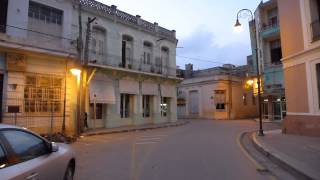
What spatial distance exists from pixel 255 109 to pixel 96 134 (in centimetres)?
3695

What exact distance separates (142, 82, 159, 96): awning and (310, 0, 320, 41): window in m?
16.6

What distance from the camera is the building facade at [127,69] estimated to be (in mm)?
24375

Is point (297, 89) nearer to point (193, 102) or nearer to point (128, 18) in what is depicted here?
point (128, 18)

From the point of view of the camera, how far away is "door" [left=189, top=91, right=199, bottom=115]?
4745 cm

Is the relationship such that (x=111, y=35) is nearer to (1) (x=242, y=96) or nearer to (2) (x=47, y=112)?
(2) (x=47, y=112)

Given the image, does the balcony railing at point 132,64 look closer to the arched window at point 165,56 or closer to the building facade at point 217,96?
the arched window at point 165,56

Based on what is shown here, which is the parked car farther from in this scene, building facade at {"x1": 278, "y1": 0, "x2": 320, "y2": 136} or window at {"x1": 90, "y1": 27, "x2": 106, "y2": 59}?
window at {"x1": 90, "y1": 27, "x2": 106, "y2": 59}

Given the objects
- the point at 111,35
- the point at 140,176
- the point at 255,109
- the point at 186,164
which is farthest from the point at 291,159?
the point at 255,109

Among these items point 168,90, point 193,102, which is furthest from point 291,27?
point 193,102

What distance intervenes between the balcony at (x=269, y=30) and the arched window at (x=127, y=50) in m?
13.9

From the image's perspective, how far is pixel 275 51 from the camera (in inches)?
1262

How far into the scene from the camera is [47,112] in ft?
63.8

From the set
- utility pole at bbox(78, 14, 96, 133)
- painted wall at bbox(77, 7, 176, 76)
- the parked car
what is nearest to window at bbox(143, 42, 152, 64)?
painted wall at bbox(77, 7, 176, 76)

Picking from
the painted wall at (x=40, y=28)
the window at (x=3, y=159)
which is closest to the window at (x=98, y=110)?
the painted wall at (x=40, y=28)
